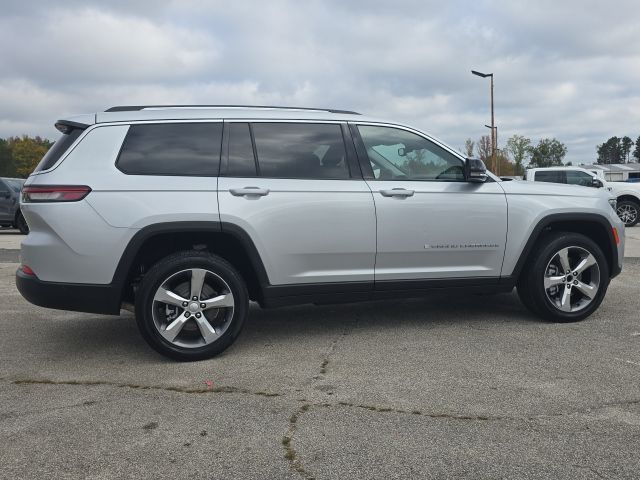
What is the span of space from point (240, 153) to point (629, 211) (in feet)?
52.3

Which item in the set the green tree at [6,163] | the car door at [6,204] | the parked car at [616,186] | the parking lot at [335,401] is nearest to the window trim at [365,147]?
the parking lot at [335,401]

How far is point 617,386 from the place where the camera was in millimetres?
3531

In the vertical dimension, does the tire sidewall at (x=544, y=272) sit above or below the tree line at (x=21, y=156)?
below

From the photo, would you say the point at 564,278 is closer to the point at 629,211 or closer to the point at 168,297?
the point at 168,297

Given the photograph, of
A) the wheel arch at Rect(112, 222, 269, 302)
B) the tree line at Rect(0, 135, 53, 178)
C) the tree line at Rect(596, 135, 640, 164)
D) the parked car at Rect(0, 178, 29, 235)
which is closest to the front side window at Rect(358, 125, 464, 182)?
the wheel arch at Rect(112, 222, 269, 302)

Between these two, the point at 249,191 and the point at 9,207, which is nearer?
the point at 249,191

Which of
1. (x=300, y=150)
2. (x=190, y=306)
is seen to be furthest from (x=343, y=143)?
(x=190, y=306)

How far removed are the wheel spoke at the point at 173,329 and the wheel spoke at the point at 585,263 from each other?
3296 millimetres

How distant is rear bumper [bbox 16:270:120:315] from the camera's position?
3.95 metres

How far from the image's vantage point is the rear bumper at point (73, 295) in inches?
155

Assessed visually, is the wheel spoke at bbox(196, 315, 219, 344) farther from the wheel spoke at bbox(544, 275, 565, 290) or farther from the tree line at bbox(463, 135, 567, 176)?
the tree line at bbox(463, 135, 567, 176)

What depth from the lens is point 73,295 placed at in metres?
3.96

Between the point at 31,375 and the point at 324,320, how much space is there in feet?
8.06

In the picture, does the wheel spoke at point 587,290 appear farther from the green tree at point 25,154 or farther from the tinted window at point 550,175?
the green tree at point 25,154
